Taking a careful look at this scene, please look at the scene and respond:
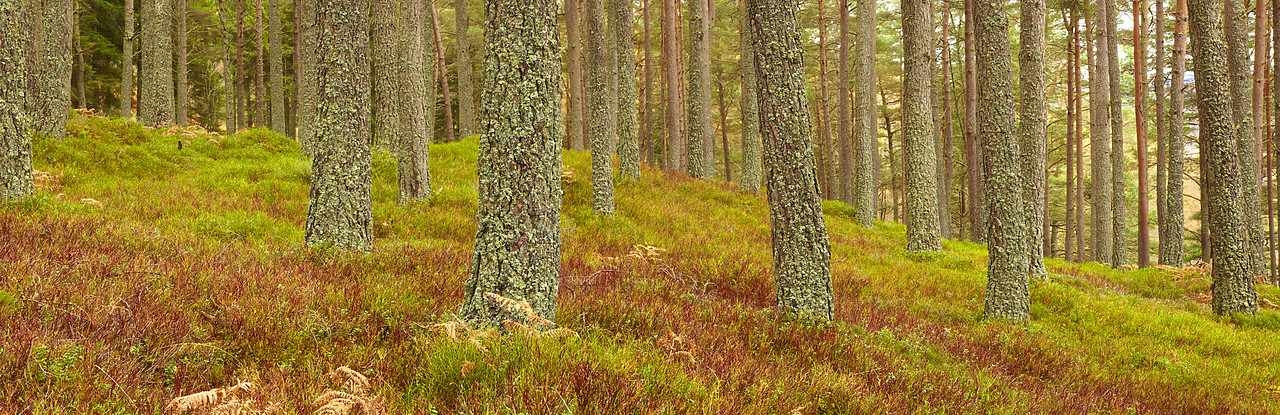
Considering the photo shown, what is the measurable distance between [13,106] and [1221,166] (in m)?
15.4

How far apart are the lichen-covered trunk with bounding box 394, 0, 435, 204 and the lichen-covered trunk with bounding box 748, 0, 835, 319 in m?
6.65

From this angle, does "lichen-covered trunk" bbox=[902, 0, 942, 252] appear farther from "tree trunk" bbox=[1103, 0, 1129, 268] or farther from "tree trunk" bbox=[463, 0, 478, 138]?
"tree trunk" bbox=[463, 0, 478, 138]

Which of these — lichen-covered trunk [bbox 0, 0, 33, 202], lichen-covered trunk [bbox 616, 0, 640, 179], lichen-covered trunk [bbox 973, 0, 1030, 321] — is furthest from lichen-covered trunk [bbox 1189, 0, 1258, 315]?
lichen-covered trunk [bbox 0, 0, 33, 202]

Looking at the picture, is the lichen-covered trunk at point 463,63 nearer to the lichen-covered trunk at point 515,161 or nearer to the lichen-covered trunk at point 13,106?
the lichen-covered trunk at point 13,106

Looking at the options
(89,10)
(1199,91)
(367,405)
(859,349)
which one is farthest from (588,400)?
(89,10)

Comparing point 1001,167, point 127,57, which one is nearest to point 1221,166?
point 1001,167

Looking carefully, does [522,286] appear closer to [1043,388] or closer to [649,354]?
[649,354]

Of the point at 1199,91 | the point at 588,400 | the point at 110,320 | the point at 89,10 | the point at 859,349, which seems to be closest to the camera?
the point at 588,400

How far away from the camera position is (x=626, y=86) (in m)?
13.3

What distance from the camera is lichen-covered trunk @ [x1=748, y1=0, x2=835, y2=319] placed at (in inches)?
210

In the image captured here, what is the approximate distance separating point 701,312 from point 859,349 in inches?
54.5

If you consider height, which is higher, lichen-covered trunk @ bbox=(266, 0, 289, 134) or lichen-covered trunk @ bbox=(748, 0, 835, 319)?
lichen-covered trunk @ bbox=(266, 0, 289, 134)

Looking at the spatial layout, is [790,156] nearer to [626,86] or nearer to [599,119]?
[599,119]

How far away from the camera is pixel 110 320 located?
3363 mm
